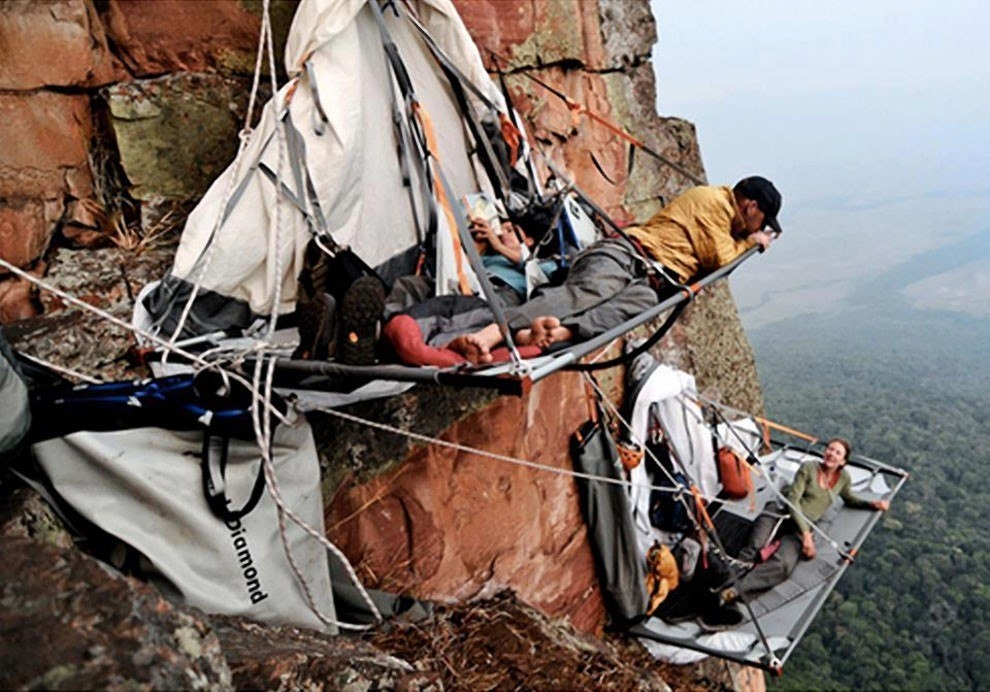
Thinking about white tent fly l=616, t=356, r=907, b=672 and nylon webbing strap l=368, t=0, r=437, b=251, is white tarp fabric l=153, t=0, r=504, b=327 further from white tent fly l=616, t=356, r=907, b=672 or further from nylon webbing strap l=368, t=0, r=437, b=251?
white tent fly l=616, t=356, r=907, b=672

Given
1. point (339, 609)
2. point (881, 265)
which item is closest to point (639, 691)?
point (339, 609)

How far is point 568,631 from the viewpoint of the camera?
10.5 feet

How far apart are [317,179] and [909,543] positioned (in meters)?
28.4

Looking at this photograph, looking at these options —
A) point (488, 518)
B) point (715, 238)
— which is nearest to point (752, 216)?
point (715, 238)

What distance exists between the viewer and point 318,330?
2.29m

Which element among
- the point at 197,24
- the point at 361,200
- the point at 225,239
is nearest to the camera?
the point at 225,239

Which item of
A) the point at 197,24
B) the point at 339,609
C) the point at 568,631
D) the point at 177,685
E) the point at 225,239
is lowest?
the point at 568,631

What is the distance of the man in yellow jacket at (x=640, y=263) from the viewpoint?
272 centimetres

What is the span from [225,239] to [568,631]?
8.06 ft

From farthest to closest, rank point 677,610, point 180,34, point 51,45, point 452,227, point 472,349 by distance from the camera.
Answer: point 677,610 < point 180,34 < point 51,45 < point 452,227 < point 472,349

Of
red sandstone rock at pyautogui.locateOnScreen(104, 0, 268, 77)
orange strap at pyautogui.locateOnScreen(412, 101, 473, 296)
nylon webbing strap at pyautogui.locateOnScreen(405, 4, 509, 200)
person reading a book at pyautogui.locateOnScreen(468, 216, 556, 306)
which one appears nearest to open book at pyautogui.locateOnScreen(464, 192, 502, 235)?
person reading a book at pyautogui.locateOnScreen(468, 216, 556, 306)

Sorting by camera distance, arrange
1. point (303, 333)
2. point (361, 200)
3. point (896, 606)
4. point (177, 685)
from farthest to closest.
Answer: point (896, 606) → point (361, 200) → point (303, 333) → point (177, 685)

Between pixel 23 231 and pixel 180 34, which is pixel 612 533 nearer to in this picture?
pixel 23 231

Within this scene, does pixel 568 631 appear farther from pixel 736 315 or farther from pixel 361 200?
pixel 736 315
